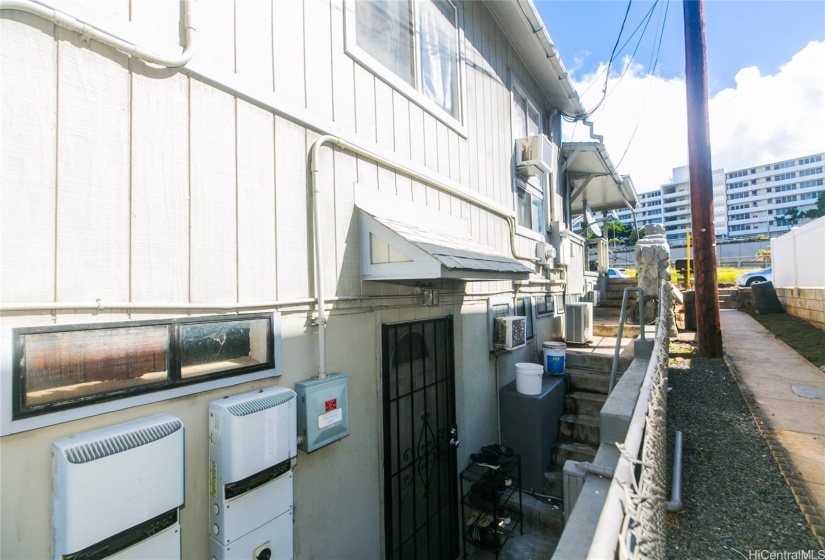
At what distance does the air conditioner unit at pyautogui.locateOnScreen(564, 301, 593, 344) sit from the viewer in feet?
23.4

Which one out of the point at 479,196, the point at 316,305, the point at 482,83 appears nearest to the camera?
the point at 316,305

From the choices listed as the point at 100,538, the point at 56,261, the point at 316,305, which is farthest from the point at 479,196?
the point at 100,538

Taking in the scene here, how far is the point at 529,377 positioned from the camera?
5.04 metres

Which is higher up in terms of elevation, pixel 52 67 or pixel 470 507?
pixel 52 67

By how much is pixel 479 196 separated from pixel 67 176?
161 inches

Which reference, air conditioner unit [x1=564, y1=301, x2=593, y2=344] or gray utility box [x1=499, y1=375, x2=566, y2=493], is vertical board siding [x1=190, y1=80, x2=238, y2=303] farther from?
air conditioner unit [x1=564, y1=301, x2=593, y2=344]

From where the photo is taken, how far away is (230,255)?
2.12m

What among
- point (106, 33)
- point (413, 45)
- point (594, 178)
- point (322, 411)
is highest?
point (594, 178)

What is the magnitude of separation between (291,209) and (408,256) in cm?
85

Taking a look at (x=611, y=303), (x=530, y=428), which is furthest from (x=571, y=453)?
(x=611, y=303)

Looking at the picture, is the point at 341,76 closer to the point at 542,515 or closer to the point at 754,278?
the point at 542,515

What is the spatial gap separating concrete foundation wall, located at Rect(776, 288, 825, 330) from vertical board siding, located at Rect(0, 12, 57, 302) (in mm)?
11364

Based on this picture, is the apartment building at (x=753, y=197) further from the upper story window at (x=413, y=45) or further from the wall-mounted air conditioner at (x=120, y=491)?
the wall-mounted air conditioner at (x=120, y=491)

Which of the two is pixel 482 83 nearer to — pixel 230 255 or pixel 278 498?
pixel 230 255
